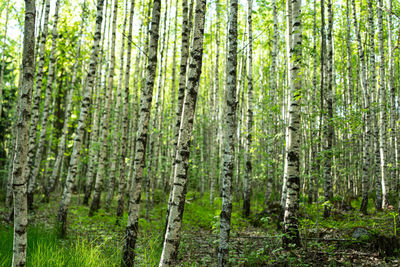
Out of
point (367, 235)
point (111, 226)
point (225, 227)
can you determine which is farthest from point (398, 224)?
point (111, 226)

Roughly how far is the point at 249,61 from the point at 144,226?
23.4 feet

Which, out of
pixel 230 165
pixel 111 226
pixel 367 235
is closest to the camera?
pixel 230 165

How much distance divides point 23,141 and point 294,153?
4805 millimetres

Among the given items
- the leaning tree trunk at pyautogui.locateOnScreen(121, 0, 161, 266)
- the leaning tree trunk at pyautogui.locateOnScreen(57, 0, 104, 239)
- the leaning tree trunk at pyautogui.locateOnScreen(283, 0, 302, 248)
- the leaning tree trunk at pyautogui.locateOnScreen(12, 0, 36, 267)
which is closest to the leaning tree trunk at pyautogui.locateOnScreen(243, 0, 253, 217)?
the leaning tree trunk at pyautogui.locateOnScreen(283, 0, 302, 248)

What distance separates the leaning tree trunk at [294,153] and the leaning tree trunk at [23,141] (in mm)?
4440

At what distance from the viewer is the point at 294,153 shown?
5.66 meters

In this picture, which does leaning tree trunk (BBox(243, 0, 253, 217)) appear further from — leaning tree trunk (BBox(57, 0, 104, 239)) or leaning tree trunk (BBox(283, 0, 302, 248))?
leaning tree trunk (BBox(57, 0, 104, 239))

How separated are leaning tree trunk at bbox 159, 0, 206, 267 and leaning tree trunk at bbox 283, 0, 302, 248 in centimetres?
232

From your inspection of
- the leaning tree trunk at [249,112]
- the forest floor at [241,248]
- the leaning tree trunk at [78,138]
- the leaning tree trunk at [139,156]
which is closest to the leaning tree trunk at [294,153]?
the forest floor at [241,248]

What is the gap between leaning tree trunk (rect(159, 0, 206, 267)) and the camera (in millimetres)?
3520

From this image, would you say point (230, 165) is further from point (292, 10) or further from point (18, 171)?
point (292, 10)

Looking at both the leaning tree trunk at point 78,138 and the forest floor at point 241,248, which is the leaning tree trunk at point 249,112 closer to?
the forest floor at point 241,248

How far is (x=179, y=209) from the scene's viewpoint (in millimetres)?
3674

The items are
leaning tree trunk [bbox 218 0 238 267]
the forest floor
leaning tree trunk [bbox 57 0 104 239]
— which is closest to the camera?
the forest floor
